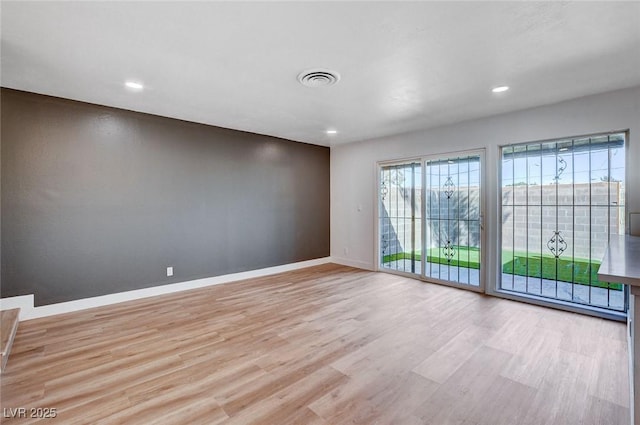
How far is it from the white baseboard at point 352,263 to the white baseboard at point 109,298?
145cm

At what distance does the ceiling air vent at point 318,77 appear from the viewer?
2762mm

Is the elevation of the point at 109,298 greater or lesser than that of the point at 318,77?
lesser

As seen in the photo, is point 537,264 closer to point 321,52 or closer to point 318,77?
point 318,77

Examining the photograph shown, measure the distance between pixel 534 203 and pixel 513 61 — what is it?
7.13 feet

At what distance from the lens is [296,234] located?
576cm

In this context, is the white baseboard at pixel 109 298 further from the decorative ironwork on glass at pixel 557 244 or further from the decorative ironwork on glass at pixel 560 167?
the decorative ironwork on glass at pixel 560 167

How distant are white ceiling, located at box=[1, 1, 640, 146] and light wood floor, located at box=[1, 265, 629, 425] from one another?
8.38 feet

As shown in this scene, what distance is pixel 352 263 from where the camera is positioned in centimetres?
599

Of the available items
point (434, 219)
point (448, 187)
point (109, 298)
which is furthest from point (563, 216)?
point (109, 298)

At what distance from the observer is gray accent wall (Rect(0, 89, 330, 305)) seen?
3.21 meters

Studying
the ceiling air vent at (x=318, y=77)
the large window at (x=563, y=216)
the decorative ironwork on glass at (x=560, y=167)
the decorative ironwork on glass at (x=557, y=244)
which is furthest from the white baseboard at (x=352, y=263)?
the ceiling air vent at (x=318, y=77)

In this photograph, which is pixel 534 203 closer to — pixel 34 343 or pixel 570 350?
pixel 570 350

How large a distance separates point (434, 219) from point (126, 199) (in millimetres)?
4638

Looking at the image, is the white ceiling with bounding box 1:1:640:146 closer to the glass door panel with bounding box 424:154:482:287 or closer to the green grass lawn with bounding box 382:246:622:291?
the glass door panel with bounding box 424:154:482:287
